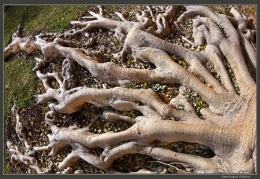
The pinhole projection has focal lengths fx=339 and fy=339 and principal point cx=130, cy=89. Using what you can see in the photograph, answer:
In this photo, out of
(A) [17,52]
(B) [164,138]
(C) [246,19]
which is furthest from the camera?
(A) [17,52]

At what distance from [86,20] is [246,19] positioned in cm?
352

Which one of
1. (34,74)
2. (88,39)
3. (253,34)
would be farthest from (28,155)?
(253,34)

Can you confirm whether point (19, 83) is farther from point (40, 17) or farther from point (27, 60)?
point (40, 17)

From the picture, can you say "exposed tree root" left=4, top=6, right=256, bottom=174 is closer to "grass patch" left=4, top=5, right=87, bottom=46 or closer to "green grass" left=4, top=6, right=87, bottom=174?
"green grass" left=4, top=6, right=87, bottom=174

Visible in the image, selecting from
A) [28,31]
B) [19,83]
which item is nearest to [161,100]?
[19,83]

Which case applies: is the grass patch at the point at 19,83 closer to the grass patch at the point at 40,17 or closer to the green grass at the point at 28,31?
the green grass at the point at 28,31

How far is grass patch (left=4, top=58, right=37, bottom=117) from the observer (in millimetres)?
7785

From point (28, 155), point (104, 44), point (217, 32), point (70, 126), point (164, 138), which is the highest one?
point (217, 32)

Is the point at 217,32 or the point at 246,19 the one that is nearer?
the point at 217,32

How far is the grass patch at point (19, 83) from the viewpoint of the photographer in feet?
25.5

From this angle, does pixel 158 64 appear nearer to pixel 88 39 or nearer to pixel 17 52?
pixel 88 39

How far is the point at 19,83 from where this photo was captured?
324 inches

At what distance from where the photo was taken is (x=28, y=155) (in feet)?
23.6

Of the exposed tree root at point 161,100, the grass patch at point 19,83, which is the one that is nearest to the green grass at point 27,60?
the grass patch at point 19,83
